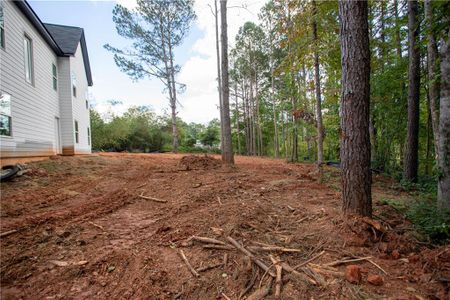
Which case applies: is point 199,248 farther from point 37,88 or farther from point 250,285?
point 37,88

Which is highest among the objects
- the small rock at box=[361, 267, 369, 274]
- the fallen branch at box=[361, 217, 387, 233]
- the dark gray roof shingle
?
the dark gray roof shingle

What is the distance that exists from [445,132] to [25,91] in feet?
34.5

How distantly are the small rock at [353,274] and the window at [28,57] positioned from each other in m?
9.60

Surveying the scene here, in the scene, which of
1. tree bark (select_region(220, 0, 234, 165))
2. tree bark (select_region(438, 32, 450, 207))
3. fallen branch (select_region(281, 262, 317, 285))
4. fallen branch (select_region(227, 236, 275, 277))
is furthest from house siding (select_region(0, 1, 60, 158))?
tree bark (select_region(438, 32, 450, 207))

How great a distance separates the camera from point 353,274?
5.80 ft

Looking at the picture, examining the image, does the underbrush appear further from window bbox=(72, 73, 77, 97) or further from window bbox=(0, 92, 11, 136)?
window bbox=(72, 73, 77, 97)

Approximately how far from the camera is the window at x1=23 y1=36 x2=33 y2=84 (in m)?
6.96

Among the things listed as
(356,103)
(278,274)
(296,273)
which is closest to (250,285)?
(278,274)

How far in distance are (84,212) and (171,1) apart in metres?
17.6

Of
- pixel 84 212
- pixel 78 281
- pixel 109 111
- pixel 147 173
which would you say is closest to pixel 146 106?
pixel 109 111

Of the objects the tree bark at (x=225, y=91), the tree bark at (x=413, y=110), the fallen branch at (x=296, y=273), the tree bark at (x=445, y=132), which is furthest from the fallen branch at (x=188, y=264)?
the tree bark at (x=413, y=110)

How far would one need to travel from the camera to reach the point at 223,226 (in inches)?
106

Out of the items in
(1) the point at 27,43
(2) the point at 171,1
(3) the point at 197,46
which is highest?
(2) the point at 171,1

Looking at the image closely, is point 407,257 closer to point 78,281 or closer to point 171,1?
point 78,281
